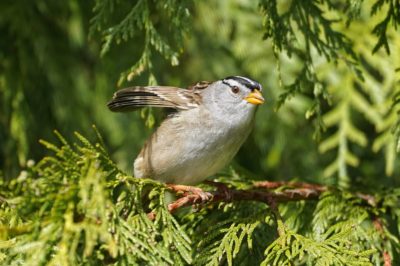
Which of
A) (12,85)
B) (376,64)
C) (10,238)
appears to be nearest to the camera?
(10,238)

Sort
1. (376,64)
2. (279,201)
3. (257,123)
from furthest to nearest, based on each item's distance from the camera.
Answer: (257,123) < (376,64) < (279,201)

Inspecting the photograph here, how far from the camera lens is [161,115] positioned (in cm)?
286

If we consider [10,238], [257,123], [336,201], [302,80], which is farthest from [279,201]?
[257,123]

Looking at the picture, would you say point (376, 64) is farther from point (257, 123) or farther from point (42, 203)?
point (42, 203)

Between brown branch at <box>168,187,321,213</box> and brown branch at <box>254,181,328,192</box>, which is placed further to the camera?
brown branch at <box>254,181,328,192</box>

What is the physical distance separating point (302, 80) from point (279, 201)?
1.59 ft

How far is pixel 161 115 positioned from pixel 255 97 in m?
0.47

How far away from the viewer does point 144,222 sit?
1.84 meters

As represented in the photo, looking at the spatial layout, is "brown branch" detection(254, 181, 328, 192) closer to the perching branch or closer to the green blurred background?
the perching branch

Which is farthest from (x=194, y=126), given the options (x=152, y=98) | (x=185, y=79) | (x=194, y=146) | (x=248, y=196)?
(x=185, y=79)

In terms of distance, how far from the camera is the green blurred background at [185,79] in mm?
3498

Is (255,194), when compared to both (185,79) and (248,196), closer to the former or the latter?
(248,196)

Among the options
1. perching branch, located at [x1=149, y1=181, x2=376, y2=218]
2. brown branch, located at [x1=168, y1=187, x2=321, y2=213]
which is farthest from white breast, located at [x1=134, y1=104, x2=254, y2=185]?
brown branch, located at [x1=168, y1=187, x2=321, y2=213]

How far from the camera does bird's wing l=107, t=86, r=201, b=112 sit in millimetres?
2406
